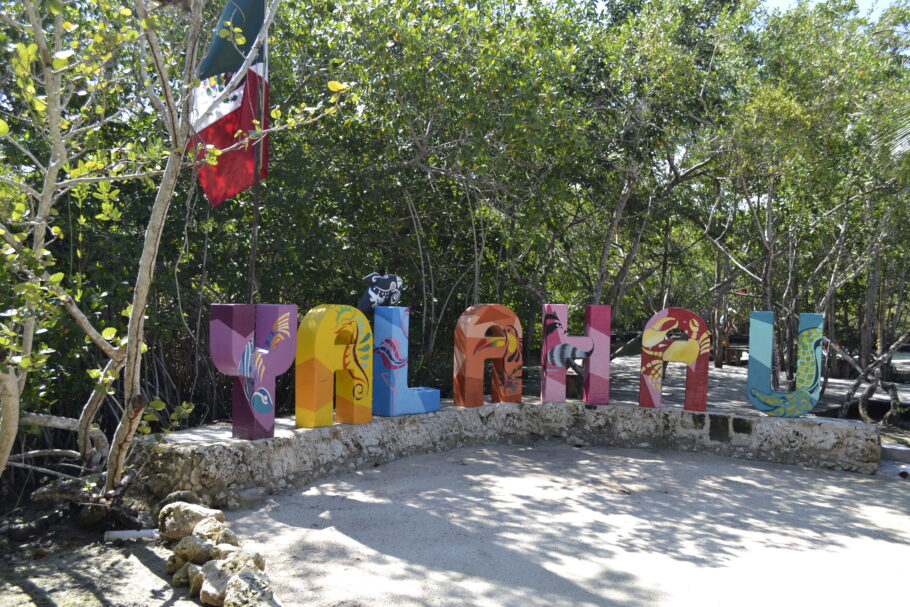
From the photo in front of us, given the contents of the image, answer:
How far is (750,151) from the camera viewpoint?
29.9 ft

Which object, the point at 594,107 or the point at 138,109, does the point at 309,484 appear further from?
the point at 594,107

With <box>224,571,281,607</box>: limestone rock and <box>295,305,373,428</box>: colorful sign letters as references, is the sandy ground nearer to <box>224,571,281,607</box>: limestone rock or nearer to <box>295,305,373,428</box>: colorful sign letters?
<box>224,571,281,607</box>: limestone rock

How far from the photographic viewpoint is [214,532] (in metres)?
4.16

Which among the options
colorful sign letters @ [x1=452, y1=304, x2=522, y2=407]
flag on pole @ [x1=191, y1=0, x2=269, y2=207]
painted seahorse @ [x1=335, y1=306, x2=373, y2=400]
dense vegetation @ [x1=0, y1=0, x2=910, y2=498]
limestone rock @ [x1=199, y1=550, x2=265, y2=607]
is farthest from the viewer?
colorful sign letters @ [x1=452, y1=304, x2=522, y2=407]

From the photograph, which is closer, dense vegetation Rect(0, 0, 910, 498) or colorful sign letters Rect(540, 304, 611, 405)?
dense vegetation Rect(0, 0, 910, 498)

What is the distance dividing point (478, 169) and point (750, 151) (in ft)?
12.1

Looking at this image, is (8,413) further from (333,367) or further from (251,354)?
(333,367)

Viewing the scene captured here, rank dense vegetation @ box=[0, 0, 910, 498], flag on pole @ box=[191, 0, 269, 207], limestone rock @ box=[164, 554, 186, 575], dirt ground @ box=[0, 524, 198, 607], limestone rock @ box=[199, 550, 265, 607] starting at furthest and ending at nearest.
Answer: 1. dense vegetation @ box=[0, 0, 910, 498]
2. flag on pole @ box=[191, 0, 269, 207]
3. limestone rock @ box=[164, 554, 186, 575]
4. dirt ground @ box=[0, 524, 198, 607]
5. limestone rock @ box=[199, 550, 265, 607]

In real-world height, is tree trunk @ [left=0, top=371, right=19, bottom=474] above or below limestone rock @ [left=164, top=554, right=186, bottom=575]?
above

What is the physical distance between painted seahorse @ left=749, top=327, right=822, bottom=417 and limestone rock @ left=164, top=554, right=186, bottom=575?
21.5 feet

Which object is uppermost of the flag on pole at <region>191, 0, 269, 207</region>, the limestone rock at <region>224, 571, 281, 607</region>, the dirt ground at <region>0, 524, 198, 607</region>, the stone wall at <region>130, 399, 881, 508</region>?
the flag on pole at <region>191, 0, 269, 207</region>

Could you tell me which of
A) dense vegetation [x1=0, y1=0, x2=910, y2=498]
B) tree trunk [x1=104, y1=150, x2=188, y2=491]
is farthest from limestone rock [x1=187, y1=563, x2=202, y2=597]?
dense vegetation [x1=0, y1=0, x2=910, y2=498]

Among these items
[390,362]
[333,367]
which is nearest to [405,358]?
[390,362]

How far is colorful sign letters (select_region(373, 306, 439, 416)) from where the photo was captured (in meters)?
7.30
